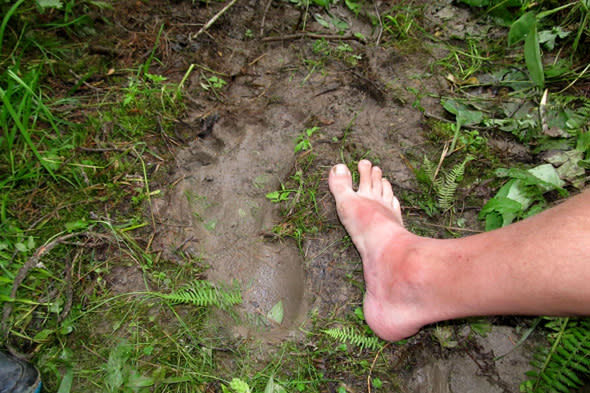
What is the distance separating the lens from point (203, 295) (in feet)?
5.35

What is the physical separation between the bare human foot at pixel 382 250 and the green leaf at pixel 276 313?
0.40m

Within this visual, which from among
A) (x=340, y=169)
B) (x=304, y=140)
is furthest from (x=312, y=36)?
(x=340, y=169)

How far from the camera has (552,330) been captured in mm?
1678

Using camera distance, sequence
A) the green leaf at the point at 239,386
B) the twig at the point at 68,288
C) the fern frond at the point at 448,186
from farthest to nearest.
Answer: the fern frond at the point at 448,186, the twig at the point at 68,288, the green leaf at the point at 239,386

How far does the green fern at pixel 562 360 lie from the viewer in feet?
4.76

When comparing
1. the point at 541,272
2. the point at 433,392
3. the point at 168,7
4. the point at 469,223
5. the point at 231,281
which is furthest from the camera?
the point at 168,7

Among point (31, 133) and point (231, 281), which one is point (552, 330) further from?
point (31, 133)

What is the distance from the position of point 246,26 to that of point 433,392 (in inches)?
93.1

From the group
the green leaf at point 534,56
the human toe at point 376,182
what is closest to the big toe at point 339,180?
the human toe at point 376,182

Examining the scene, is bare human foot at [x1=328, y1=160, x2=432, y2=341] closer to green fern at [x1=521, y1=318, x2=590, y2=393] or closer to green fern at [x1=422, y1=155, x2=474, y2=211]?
green fern at [x1=422, y1=155, x2=474, y2=211]

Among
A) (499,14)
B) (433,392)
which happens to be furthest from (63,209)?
(499,14)

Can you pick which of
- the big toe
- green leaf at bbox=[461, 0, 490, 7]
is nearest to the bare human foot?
the big toe

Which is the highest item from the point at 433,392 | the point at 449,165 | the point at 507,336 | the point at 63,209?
the point at 449,165

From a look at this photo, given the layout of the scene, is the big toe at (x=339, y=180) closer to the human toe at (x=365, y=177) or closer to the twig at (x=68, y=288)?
the human toe at (x=365, y=177)
